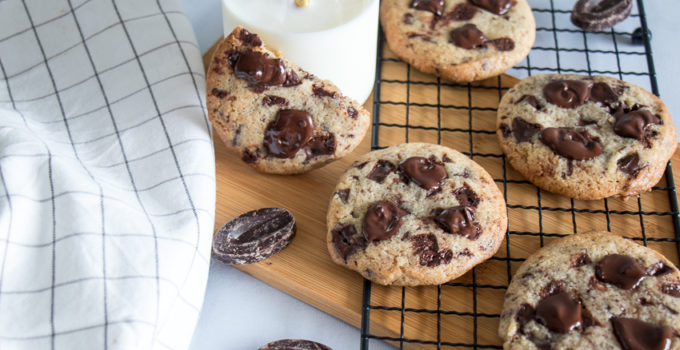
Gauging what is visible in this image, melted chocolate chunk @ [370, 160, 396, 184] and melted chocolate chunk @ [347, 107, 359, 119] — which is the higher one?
melted chocolate chunk @ [347, 107, 359, 119]

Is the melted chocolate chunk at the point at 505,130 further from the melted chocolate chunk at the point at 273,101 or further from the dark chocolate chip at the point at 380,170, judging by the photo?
the melted chocolate chunk at the point at 273,101

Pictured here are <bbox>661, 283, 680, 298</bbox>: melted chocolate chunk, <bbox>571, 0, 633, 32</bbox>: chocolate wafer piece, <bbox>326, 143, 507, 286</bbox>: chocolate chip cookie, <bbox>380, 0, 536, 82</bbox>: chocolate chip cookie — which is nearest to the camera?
<bbox>661, 283, 680, 298</bbox>: melted chocolate chunk

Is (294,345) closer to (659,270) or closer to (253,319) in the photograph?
(253,319)

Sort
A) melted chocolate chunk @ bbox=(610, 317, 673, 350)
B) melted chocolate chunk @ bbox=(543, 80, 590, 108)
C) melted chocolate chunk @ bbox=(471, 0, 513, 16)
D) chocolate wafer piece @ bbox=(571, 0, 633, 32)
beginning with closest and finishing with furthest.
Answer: melted chocolate chunk @ bbox=(610, 317, 673, 350)
melted chocolate chunk @ bbox=(543, 80, 590, 108)
melted chocolate chunk @ bbox=(471, 0, 513, 16)
chocolate wafer piece @ bbox=(571, 0, 633, 32)

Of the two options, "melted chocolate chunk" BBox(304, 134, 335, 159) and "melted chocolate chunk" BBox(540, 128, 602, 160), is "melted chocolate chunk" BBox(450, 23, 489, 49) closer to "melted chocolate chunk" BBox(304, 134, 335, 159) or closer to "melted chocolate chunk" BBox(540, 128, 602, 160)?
"melted chocolate chunk" BBox(540, 128, 602, 160)

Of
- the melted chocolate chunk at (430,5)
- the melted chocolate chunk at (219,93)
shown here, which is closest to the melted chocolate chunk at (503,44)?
the melted chocolate chunk at (430,5)

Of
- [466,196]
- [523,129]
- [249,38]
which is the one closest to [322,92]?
[249,38]

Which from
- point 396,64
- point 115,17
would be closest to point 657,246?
point 396,64

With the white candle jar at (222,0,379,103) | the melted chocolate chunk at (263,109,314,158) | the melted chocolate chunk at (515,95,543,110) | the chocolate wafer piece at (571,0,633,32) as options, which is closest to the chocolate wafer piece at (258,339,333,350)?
the melted chocolate chunk at (263,109,314,158)

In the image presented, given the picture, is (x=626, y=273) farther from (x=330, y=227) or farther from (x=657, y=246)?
(x=330, y=227)
